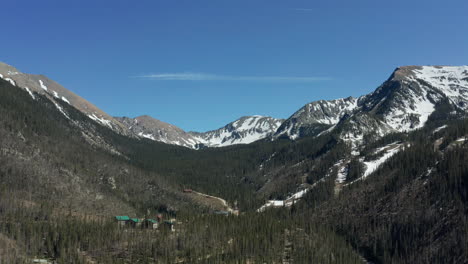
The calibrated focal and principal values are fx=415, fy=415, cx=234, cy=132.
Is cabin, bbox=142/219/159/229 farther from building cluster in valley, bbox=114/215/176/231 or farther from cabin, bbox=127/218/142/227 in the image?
cabin, bbox=127/218/142/227

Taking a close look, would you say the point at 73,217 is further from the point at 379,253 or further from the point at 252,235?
the point at 379,253

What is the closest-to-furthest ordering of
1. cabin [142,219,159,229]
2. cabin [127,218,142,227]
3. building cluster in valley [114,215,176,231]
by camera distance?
building cluster in valley [114,215,176,231]
cabin [142,219,159,229]
cabin [127,218,142,227]

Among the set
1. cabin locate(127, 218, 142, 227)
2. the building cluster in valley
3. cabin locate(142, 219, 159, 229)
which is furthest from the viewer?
cabin locate(127, 218, 142, 227)

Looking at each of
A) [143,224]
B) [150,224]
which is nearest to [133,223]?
[143,224]

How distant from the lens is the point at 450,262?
16100 cm

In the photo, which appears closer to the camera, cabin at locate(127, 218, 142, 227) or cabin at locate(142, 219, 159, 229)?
cabin at locate(142, 219, 159, 229)

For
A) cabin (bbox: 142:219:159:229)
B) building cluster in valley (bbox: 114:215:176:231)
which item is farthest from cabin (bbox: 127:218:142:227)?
cabin (bbox: 142:219:159:229)

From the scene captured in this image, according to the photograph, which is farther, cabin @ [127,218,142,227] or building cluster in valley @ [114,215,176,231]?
cabin @ [127,218,142,227]

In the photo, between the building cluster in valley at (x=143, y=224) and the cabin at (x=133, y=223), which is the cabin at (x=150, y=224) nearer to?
the building cluster in valley at (x=143, y=224)

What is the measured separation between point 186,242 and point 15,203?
8731 cm

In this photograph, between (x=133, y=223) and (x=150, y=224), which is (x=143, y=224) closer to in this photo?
(x=150, y=224)

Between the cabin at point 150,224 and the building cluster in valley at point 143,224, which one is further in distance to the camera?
the cabin at point 150,224

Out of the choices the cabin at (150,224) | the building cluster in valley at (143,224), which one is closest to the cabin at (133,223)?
the building cluster in valley at (143,224)

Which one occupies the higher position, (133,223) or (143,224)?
(133,223)
